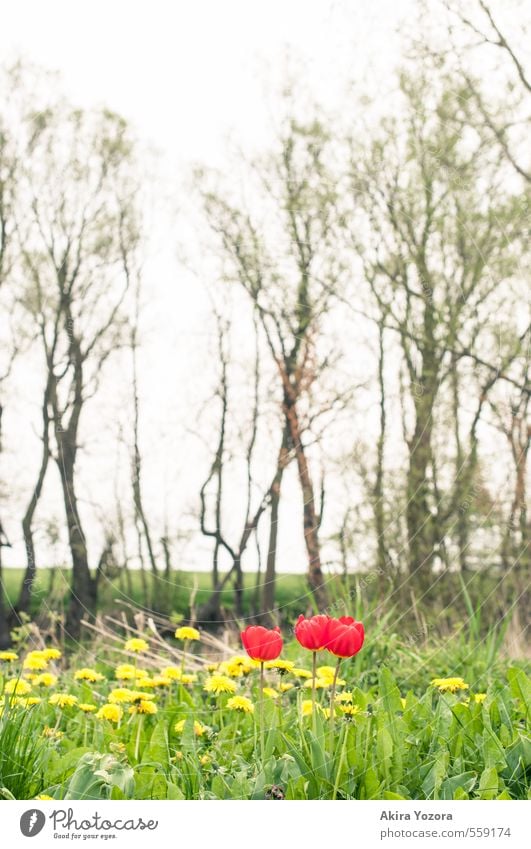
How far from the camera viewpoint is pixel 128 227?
10.6 feet

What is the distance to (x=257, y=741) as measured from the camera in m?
2.58

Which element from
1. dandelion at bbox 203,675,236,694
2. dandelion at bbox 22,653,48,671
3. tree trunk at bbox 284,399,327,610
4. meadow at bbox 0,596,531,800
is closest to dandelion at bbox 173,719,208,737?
meadow at bbox 0,596,531,800

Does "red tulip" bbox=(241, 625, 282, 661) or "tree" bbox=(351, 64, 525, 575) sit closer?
"red tulip" bbox=(241, 625, 282, 661)

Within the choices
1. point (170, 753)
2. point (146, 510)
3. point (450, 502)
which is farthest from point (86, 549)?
point (450, 502)

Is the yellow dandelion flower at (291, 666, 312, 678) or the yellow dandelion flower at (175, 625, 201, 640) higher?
the yellow dandelion flower at (175, 625, 201, 640)

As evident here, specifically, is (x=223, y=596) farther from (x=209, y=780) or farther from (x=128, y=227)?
(x=128, y=227)

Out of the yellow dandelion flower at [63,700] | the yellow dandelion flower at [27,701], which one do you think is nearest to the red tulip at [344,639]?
the yellow dandelion flower at [27,701]

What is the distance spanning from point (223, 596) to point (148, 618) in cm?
34

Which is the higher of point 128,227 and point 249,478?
point 128,227

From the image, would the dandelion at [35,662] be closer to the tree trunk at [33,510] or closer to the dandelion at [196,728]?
the tree trunk at [33,510]

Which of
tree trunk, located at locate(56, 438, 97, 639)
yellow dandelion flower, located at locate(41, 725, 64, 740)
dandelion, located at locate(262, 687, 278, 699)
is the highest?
tree trunk, located at locate(56, 438, 97, 639)

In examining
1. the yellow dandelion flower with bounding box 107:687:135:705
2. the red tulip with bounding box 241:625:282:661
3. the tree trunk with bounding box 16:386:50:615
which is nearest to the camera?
the red tulip with bounding box 241:625:282:661

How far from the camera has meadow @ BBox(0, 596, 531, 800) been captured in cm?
231

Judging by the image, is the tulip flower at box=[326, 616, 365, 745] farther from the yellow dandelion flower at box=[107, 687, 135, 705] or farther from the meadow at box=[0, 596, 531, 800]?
the yellow dandelion flower at box=[107, 687, 135, 705]
